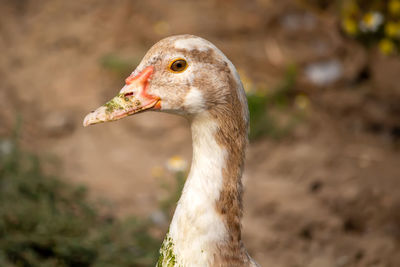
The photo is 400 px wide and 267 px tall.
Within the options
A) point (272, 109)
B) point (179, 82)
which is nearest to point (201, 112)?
point (179, 82)

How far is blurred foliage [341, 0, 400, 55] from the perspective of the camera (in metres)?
4.99

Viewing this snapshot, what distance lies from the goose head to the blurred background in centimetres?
139

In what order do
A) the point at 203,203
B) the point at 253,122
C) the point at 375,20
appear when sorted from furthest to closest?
the point at 375,20 < the point at 253,122 < the point at 203,203

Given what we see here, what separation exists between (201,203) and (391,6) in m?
3.91

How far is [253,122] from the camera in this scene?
15.4 ft

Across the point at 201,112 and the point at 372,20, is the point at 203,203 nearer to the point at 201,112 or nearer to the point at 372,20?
the point at 201,112

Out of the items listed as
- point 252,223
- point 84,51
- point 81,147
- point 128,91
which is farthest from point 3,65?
point 128,91

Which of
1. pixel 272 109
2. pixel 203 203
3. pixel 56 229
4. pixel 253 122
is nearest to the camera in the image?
pixel 203 203

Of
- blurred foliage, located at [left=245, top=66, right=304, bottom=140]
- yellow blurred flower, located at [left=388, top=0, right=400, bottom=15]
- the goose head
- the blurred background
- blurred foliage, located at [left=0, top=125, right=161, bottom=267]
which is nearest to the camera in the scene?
the goose head

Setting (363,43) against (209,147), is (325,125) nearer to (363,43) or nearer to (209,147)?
(363,43)

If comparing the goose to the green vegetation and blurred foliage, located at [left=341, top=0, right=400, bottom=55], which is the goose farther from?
blurred foliage, located at [left=341, top=0, right=400, bottom=55]

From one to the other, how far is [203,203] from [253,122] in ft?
9.40

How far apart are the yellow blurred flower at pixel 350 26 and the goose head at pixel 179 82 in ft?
11.4

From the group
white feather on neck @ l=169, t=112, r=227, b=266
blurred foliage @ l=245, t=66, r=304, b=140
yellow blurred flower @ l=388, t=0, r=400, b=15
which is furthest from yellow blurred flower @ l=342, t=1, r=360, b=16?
white feather on neck @ l=169, t=112, r=227, b=266
